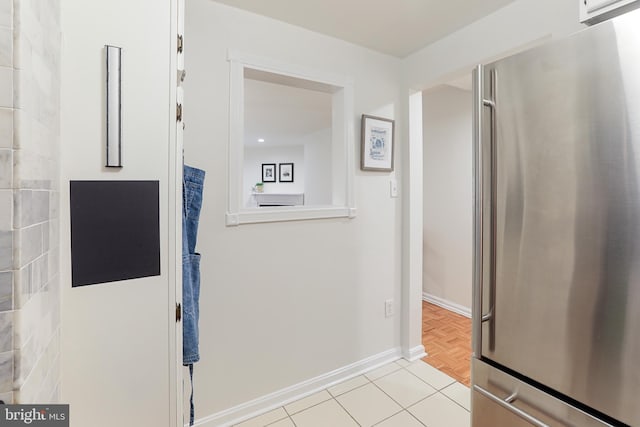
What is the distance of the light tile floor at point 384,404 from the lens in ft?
5.51

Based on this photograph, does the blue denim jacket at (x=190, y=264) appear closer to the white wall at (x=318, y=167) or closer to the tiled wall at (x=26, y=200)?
the tiled wall at (x=26, y=200)

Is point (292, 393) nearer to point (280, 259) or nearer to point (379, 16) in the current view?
point (280, 259)

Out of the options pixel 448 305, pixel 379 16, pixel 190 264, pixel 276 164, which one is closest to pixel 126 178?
pixel 190 264

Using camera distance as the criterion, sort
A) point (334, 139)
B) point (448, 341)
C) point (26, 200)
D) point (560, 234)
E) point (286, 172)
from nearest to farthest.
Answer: point (26, 200) → point (560, 234) → point (334, 139) → point (448, 341) → point (286, 172)

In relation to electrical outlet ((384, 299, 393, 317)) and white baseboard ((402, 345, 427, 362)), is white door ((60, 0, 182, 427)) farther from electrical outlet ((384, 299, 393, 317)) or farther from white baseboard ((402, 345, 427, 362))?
white baseboard ((402, 345, 427, 362))

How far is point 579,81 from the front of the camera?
2.59ft

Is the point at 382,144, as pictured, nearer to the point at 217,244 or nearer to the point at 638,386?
the point at 217,244

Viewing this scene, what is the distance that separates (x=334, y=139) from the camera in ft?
6.89

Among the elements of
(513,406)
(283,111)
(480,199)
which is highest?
(283,111)

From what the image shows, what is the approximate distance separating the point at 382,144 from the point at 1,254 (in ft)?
6.47

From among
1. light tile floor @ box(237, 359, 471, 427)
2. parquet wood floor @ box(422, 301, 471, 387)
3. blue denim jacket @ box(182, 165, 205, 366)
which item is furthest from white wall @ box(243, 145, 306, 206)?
blue denim jacket @ box(182, 165, 205, 366)

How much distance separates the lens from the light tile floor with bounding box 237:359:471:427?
1.68 m

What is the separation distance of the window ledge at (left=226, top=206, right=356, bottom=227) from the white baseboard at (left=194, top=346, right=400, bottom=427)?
104 centimetres

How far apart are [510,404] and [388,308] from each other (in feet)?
4.38
